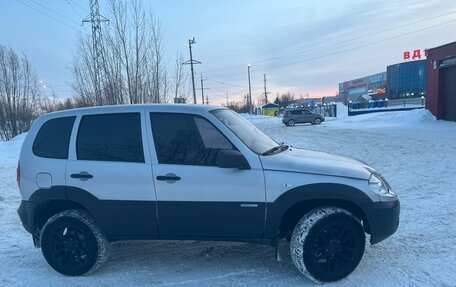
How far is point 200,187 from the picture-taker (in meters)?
3.90

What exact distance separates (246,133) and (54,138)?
2239 millimetres

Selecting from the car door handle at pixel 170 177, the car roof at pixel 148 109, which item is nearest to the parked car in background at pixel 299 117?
the car roof at pixel 148 109

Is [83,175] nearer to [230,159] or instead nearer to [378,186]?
[230,159]

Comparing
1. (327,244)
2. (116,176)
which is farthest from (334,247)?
(116,176)

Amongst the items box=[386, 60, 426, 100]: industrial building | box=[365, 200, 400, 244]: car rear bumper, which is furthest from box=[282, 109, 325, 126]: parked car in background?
box=[386, 60, 426, 100]: industrial building

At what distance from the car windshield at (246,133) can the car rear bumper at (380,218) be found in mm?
1273

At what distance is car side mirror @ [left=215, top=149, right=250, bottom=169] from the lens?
3.74 metres

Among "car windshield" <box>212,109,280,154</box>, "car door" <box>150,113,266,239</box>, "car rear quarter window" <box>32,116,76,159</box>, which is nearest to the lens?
"car door" <box>150,113,266,239</box>

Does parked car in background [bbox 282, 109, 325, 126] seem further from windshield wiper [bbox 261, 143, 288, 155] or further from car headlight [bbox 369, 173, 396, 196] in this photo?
car headlight [bbox 369, 173, 396, 196]

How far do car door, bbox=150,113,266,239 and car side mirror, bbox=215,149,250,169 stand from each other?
0.09m

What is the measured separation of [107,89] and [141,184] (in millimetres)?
14117

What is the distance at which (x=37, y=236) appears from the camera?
4406 millimetres

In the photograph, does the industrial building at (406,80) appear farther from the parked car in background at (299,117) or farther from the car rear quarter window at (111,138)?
the car rear quarter window at (111,138)

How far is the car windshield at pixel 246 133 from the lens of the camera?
4102mm
